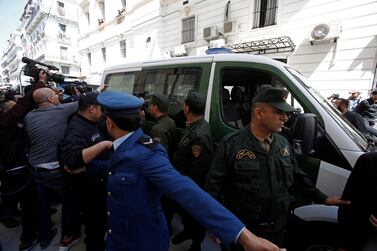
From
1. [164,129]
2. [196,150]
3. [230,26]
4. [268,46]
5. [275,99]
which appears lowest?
[196,150]

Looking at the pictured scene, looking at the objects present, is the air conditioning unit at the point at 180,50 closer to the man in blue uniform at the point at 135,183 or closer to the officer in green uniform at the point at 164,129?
the officer in green uniform at the point at 164,129

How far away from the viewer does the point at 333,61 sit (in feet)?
21.0

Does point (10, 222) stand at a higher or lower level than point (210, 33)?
lower

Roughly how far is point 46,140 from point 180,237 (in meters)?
1.90

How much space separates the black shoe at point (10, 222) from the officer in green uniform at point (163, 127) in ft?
7.69

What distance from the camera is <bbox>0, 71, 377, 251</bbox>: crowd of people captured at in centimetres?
117

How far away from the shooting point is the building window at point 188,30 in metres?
10.2

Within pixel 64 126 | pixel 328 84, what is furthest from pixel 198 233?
pixel 328 84

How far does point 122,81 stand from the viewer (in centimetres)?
423

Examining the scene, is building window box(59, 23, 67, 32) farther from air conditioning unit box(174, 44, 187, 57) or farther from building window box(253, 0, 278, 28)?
building window box(253, 0, 278, 28)

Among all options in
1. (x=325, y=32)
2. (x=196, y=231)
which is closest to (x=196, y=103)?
(x=196, y=231)

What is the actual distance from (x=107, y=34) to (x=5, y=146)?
15.3 meters

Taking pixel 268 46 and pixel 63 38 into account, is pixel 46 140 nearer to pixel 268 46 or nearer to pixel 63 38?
pixel 268 46

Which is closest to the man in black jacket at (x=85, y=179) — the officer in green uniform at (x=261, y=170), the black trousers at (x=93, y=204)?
the black trousers at (x=93, y=204)
